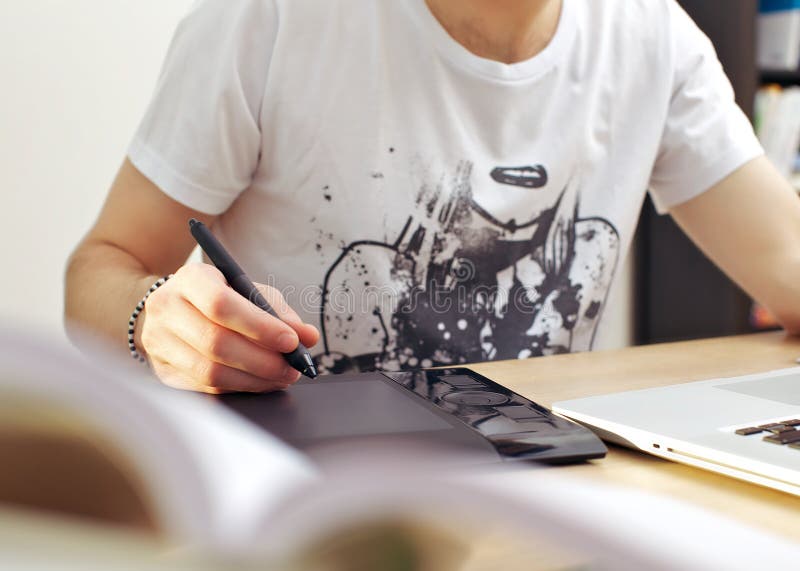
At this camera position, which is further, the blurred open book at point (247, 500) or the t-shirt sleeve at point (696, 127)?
the t-shirt sleeve at point (696, 127)

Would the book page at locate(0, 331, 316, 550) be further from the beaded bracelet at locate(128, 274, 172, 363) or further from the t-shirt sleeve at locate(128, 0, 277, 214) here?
the t-shirt sleeve at locate(128, 0, 277, 214)

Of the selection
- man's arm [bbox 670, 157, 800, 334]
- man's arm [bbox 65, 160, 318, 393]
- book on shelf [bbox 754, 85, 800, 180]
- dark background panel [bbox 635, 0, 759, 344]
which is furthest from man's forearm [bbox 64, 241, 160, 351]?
book on shelf [bbox 754, 85, 800, 180]

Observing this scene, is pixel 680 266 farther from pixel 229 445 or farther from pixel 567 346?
pixel 229 445

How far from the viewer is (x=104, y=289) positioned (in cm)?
69

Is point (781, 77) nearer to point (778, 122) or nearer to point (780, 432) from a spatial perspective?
point (778, 122)

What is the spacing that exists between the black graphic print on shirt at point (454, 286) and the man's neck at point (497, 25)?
12 cm

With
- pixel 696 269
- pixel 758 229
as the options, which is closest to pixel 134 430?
pixel 758 229

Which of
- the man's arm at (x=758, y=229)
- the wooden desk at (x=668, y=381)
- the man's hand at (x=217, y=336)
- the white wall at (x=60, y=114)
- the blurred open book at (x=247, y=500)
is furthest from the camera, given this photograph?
the white wall at (x=60, y=114)

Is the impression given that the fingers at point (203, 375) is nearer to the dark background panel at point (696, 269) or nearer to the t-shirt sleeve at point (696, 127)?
the t-shirt sleeve at point (696, 127)

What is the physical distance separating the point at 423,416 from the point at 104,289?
0.36 metres

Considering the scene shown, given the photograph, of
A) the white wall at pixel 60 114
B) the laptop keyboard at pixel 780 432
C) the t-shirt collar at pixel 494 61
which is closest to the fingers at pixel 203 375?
the laptop keyboard at pixel 780 432

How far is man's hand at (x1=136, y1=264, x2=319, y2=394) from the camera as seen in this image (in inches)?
18.9

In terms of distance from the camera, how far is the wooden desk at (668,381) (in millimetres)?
379

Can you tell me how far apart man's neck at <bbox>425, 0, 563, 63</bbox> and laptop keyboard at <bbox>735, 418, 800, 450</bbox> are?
20.9 inches
